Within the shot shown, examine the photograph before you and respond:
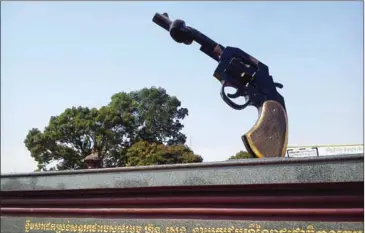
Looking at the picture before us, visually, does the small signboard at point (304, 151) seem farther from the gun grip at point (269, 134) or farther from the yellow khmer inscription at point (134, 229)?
the yellow khmer inscription at point (134, 229)

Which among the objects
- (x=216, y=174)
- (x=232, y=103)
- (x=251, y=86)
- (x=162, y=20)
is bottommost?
(x=216, y=174)

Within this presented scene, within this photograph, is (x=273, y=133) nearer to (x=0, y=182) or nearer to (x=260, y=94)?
(x=260, y=94)

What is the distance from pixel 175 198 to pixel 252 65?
7.54 feet

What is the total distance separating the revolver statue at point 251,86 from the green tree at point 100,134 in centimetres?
1506

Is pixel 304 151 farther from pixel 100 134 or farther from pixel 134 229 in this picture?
pixel 134 229

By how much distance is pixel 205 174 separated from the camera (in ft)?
12.4

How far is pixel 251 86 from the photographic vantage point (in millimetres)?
5371

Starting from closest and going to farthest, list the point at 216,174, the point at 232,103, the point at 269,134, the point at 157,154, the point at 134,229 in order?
the point at 216,174 < the point at 134,229 < the point at 269,134 < the point at 232,103 < the point at 157,154

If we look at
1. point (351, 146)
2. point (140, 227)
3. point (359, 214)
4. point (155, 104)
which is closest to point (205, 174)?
point (140, 227)

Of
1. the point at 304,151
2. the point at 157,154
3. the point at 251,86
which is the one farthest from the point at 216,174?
the point at 304,151

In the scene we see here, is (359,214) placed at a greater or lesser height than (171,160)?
lesser

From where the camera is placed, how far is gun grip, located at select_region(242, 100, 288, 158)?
459 centimetres

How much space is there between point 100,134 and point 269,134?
18.2 m

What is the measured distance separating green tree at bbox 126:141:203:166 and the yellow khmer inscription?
52.0ft
